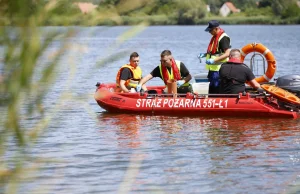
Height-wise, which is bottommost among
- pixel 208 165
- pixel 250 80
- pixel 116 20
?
pixel 208 165

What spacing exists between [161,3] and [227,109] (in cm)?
1055

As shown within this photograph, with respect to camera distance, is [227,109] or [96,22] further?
[227,109]

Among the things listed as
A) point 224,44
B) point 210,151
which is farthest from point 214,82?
point 210,151

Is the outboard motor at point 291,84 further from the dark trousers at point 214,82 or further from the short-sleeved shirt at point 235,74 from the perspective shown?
the dark trousers at point 214,82

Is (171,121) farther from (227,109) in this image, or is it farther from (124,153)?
(124,153)

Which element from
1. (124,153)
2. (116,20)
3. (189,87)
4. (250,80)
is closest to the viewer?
(116,20)

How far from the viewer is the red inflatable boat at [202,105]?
1242 centimetres

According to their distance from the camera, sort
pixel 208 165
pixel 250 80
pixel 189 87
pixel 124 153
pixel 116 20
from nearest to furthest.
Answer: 1. pixel 116 20
2. pixel 208 165
3. pixel 124 153
4. pixel 250 80
5. pixel 189 87

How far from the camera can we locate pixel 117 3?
2.05 m

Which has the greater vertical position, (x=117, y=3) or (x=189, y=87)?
(x=117, y=3)

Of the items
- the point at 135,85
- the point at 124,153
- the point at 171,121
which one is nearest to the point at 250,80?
the point at 171,121

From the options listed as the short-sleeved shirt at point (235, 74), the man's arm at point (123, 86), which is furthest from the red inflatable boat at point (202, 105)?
the short-sleeved shirt at point (235, 74)

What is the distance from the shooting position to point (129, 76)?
1355cm

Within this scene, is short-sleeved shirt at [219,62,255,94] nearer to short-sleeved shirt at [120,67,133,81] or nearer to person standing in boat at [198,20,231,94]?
person standing in boat at [198,20,231,94]
